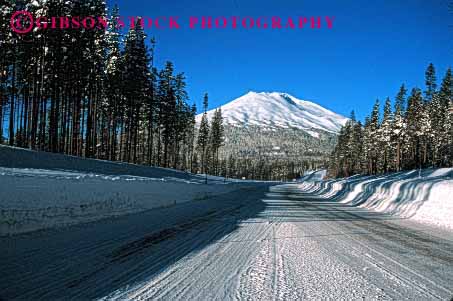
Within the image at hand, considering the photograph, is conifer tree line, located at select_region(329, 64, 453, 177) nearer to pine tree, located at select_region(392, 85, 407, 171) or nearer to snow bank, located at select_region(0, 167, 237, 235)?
pine tree, located at select_region(392, 85, 407, 171)

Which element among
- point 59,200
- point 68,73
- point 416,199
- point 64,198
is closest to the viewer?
point 59,200

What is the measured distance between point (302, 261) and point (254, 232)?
278 cm

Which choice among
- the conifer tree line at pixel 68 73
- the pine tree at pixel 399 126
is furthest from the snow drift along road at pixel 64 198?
the pine tree at pixel 399 126

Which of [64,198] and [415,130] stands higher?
[415,130]

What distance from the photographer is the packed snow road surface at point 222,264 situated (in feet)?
12.3

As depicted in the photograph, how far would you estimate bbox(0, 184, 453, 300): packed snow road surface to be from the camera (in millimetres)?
3762

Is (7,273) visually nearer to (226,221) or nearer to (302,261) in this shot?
(302,261)

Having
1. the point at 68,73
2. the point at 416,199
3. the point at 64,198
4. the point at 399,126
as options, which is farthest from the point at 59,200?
the point at 399,126

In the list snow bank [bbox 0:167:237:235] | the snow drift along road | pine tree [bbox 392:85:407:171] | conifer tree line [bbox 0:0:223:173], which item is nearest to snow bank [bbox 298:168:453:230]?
the snow drift along road

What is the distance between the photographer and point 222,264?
4988mm

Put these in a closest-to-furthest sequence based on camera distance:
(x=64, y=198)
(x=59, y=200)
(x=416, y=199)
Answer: (x=59, y=200) → (x=64, y=198) → (x=416, y=199)

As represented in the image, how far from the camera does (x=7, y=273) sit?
4.21 m

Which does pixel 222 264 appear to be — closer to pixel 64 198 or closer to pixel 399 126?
pixel 64 198

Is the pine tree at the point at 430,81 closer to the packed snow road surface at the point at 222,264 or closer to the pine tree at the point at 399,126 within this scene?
the pine tree at the point at 399,126
